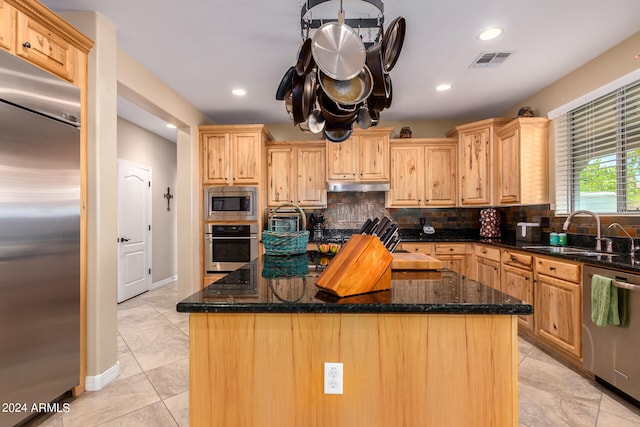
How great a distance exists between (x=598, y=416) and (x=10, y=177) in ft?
12.0

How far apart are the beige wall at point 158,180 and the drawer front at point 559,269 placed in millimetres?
5265

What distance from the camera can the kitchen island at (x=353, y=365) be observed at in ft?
3.38

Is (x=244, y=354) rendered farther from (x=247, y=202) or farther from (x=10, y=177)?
(x=247, y=202)

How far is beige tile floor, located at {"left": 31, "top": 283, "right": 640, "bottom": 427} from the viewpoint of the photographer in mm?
1916

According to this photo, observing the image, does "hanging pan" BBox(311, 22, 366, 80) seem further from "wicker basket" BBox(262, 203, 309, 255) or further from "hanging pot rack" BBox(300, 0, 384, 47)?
"wicker basket" BBox(262, 203, 309, 255)

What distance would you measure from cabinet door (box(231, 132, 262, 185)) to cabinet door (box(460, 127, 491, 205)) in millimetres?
2711

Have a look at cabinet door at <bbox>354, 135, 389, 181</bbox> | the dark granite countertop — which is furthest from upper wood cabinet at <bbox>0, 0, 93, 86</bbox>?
cabinet door at <bbox>354, 135, 389, 181</bbox>

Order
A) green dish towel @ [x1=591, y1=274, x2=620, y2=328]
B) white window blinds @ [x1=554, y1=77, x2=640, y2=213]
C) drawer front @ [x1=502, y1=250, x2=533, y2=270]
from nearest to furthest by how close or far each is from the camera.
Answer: green dish towel @ [x1=591, y1=274, x2=620, y2=328] → white window blinds @ [x1=554, y1=77, x2=640, y2=213] → drawer front @ [x1=502, y1=250, x2=533, y2=270]

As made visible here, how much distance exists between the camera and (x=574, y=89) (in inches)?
122

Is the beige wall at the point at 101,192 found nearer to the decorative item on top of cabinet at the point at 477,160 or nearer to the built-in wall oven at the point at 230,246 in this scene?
the built-in wall oven at the point at 230,246

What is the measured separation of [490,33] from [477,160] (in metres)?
1.87

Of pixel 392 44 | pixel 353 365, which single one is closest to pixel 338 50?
pixel 392 44

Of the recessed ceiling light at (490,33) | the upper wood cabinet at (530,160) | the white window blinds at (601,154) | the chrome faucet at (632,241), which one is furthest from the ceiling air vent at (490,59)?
the chrome faucet at (632,241)

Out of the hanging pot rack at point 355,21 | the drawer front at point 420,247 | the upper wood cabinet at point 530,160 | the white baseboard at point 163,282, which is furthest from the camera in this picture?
the white baseboard at point 163,282
